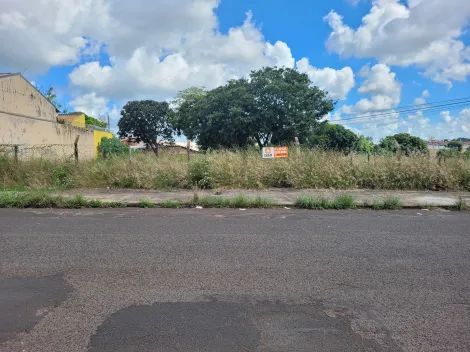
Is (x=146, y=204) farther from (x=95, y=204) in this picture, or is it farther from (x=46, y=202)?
(x=46, y=202)

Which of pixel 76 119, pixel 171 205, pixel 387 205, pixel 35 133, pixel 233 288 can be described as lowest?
pixel 233 288

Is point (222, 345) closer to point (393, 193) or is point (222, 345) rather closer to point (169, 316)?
point (169, 316)

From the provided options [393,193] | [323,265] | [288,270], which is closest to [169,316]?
[288,270]

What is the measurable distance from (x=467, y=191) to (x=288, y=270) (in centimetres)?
1067

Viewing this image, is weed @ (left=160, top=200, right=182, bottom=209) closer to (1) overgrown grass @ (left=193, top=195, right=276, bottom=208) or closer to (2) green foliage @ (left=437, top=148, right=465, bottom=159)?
(1) overgrown grass @ (left=193, top=195, right=276, bottom=208)

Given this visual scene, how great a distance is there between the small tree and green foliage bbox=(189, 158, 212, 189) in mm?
45666

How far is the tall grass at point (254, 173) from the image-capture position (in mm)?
12250

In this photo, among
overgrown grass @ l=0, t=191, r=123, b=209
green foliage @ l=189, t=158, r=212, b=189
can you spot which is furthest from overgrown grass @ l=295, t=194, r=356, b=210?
overgrown grass @ l=0, t=191, r=123, b=209

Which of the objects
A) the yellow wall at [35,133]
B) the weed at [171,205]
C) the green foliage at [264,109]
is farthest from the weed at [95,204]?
the green foliage at [264,109]

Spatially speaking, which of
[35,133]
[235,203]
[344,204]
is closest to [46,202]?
[235,203]

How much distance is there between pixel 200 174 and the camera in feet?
40.8

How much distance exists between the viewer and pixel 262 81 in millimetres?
34875

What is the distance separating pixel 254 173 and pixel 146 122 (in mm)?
47668

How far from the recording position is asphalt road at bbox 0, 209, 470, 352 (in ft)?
9.30
